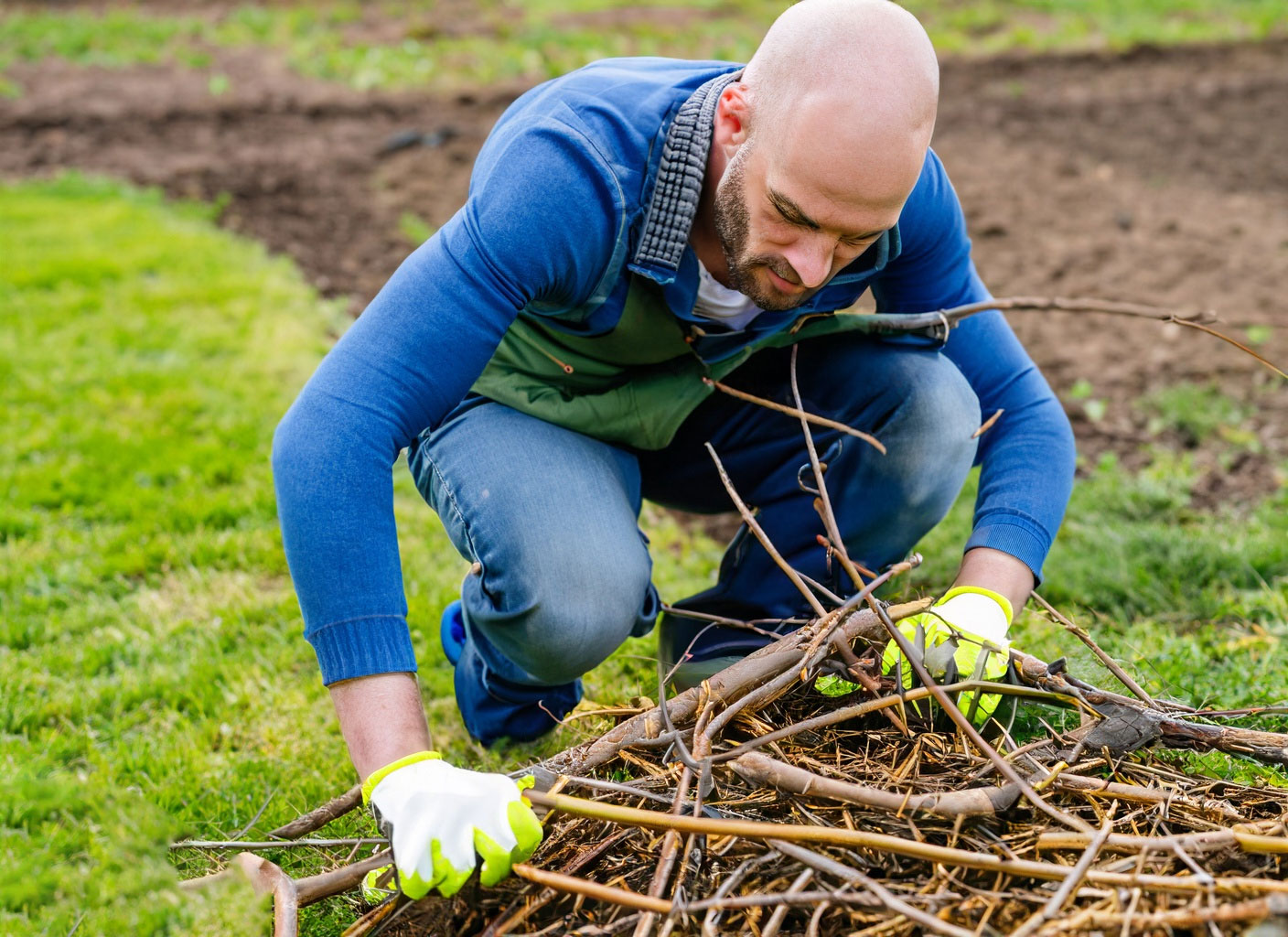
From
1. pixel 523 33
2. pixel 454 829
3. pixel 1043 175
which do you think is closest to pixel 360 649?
pixel 454 829

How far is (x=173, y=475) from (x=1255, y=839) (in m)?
3.40

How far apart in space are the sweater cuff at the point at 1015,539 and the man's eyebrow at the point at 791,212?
692 millimetres

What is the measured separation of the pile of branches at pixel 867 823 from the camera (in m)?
1.36

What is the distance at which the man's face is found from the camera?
1.89m

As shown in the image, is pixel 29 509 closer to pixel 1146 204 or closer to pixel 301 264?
pixel 301 264

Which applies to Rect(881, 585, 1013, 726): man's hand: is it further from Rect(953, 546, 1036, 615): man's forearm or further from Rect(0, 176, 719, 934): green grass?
Rect(0, 176, 719, 934): green grass

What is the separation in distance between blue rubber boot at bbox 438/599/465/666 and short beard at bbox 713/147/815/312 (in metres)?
1.10

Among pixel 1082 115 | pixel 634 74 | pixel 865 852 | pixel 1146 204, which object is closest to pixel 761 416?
pixel 634 74

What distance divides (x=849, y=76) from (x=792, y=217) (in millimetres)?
252

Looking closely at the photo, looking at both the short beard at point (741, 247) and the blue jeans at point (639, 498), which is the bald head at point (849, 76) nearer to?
the short beard at point (741, 247)

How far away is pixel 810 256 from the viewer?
6.53 ft

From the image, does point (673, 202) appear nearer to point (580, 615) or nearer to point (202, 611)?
point (580, 615)

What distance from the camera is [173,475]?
12.4 ft

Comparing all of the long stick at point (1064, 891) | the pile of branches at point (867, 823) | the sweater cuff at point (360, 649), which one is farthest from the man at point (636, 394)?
the long stick at point (1064, 891)
